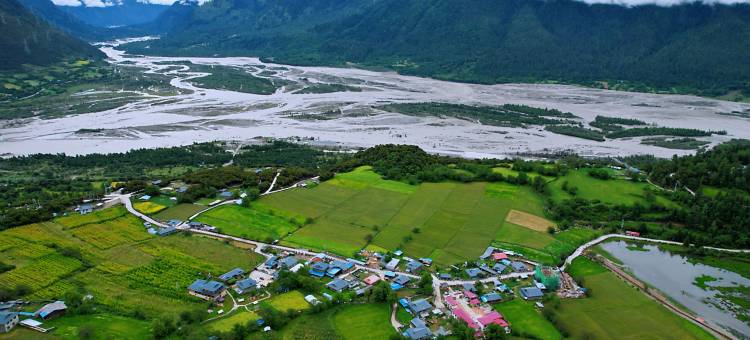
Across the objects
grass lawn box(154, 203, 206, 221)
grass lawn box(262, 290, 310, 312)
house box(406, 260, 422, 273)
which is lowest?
grass lawn box(262, 290, 310, 312)

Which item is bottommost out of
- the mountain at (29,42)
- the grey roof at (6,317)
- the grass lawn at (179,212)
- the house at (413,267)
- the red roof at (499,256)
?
the grey roof at (6,317)

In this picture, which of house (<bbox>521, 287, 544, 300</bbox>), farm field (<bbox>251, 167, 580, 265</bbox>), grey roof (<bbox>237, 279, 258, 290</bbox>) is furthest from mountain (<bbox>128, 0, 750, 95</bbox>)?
grey roof (<bbox>237, 279, 258, 290</bbox>)

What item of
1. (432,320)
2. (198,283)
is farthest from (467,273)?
(198,283)

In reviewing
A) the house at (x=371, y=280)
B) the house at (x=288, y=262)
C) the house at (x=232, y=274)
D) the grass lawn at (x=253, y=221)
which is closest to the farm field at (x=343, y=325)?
the house at (x=371, y=280)

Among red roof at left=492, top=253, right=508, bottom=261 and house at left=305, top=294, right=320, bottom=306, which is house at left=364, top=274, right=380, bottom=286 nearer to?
house at left=305, top=294, right=320, bottom=306

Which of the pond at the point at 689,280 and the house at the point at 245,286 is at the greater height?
the pond at the point at 689,280

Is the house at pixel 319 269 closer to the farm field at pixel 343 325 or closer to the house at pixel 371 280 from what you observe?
the house at pixel 371 280
